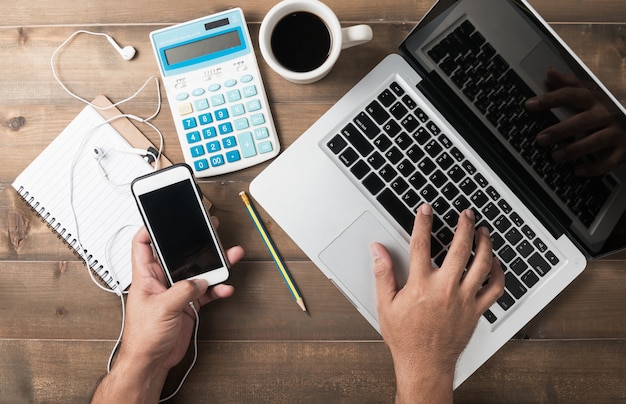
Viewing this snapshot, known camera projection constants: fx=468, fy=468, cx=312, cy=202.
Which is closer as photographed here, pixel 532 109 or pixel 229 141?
pixel 532 109

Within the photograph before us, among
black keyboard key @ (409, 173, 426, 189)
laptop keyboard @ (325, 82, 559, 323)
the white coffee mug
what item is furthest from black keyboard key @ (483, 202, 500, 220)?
the white coffee mug

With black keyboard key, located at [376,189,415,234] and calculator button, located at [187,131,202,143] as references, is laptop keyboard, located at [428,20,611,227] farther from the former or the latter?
calculator button, located at [187,131,202,143]

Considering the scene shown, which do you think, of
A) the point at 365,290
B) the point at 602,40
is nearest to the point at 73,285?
the point at 365,290

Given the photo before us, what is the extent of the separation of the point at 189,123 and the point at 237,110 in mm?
79

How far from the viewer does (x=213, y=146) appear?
0.74m

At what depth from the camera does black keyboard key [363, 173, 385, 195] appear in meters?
0.72

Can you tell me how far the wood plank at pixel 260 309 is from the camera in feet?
2.52

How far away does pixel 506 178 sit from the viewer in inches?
28.4

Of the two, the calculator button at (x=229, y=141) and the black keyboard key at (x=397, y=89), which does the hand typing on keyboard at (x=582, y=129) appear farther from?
the calculator button at (x=229, y=141)

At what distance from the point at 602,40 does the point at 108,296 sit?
916 mm

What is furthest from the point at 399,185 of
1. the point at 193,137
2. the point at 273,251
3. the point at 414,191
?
the point at 193,137

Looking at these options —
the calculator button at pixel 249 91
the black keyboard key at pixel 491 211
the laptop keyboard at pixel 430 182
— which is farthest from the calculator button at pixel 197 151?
the black keyboard key at pixel 491 211

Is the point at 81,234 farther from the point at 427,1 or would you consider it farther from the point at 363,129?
the point at 427,1

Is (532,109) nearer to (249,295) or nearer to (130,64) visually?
(249,295)
